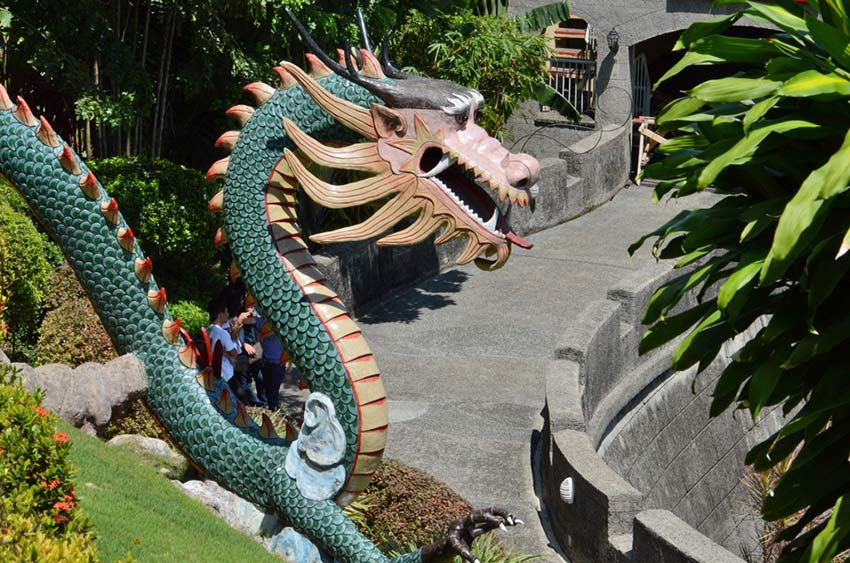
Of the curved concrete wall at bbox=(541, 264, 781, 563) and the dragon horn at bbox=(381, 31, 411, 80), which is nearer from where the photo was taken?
the dragon horn at bbox=(381, 31, 411, 80)

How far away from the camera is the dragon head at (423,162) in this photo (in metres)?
6.90

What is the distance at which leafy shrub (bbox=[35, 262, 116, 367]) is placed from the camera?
33.5 feet

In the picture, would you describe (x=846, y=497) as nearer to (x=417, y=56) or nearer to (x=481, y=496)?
(x=481, y=496)

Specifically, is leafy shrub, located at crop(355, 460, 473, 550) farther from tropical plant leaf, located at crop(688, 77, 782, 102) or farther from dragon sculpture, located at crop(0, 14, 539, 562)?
tropical plant leaf, located at crop(688, 77, 782, 102)

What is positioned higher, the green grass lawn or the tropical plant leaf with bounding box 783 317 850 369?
the tropical plant leaf with bounding box 783 317 850 369

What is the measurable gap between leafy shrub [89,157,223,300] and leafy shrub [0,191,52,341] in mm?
1533

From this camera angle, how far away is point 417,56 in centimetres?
1622

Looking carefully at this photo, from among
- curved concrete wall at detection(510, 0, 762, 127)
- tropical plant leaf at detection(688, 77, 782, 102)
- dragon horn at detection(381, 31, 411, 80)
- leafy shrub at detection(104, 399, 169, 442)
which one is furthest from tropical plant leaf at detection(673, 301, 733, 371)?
curved concrete wall at detection(510, 0, 762, 127)

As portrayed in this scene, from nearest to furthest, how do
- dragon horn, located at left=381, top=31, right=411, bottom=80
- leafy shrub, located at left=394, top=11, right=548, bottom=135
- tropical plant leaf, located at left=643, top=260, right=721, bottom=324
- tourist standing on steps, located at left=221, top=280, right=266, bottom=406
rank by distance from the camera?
1. tropical plant leaf, located at left=643, top=260, right=721, bottom=324
2. dragon horn, located at left=381, top=31, right=411, bottom=80
3. tourist standing on steps, located at left=221, top=280, right=266, bottom=406
4. leafy shrub, located at left=394, top=11, right=548, bottom=135

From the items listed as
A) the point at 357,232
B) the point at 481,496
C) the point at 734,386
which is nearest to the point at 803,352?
the point at 734,386

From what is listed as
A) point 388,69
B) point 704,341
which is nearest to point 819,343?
point 704,341

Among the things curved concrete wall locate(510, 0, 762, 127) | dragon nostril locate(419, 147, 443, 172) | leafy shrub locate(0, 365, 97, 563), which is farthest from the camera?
curved concrete wall locate(510, 0, 762, 127)

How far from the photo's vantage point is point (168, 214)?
13.2 meters

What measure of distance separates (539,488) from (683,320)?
4.88 meters
